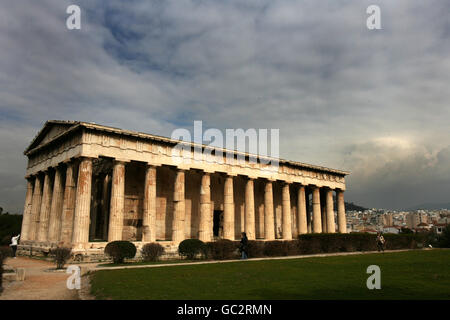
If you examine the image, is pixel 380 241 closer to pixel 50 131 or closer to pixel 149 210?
pixel 149 210

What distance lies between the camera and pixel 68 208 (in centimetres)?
2411

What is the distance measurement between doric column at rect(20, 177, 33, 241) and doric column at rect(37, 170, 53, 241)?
2996 millimetres

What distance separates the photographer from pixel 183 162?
91.8 feet

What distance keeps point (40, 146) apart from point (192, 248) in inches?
648

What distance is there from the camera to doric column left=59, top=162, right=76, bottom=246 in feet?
76.8

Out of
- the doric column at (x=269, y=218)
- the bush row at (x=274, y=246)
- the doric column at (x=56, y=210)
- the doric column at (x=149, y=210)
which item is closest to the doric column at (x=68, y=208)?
the doric column at (x=56, y=210)

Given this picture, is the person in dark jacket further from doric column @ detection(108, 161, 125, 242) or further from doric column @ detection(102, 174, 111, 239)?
doric column @ detection(102, 174, 111, 239)

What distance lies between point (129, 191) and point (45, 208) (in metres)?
6.71

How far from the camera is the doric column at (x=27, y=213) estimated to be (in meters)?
30.7

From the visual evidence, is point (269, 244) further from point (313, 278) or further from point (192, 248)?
point (313, 278)

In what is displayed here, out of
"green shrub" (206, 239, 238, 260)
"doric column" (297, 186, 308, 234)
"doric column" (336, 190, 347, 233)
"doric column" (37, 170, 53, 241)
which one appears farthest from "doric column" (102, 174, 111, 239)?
"doric column" (336, 190, 347, 233)

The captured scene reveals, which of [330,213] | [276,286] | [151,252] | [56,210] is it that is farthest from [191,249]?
[330,213]

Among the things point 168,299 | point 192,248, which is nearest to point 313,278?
point 168,299

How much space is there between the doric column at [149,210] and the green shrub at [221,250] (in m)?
4.50
